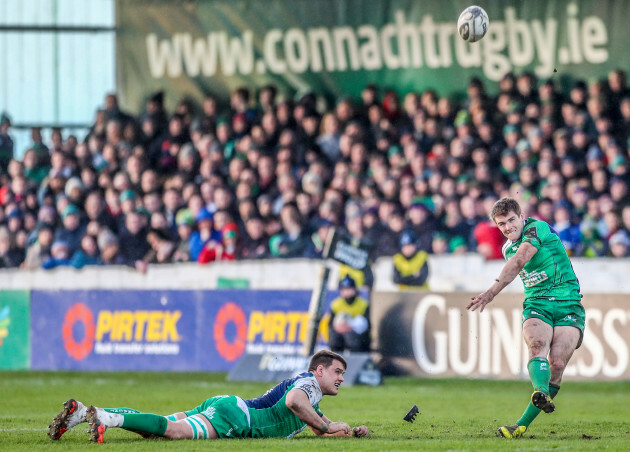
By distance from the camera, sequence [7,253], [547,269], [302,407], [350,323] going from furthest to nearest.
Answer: [7,253] < [350,323] < [547,269] < [302,407]

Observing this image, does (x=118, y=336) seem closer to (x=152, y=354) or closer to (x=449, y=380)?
(x=152, y=354)

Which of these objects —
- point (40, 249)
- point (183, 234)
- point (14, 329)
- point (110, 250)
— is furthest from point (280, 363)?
point (40, 249)

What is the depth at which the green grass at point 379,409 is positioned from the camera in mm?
9531

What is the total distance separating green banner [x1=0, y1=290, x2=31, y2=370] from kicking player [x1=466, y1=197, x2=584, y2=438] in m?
11.8

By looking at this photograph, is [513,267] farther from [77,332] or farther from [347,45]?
[347,45]

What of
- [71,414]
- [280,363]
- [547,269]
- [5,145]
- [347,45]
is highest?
[347,45]

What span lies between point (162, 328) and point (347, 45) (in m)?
7.63

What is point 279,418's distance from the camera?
9.79 m

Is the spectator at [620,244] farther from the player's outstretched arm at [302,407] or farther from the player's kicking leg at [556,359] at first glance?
the player's outstretched arm at [302,407]

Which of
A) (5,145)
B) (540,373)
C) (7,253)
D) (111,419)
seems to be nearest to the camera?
(111,419)

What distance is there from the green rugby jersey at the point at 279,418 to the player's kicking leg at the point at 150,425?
0.35 m

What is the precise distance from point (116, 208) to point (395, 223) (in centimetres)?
567

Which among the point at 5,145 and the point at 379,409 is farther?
the point at 5,145

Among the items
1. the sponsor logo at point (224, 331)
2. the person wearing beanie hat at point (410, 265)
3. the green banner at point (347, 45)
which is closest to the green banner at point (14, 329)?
the sponsor logo at point (224, 331)
